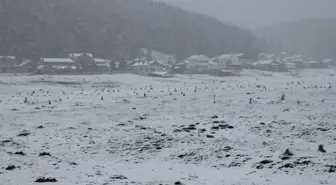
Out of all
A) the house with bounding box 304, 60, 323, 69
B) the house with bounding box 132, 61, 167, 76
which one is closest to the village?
the house with bounding box 132, 61, 167, 76

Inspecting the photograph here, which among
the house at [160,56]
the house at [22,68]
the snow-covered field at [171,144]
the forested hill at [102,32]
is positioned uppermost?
the forested hill at [102,32]

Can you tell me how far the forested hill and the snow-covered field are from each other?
83330 millimetres

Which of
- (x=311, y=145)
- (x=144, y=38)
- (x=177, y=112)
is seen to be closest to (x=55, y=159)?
(x=311, y=145)

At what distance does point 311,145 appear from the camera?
17.4 metres

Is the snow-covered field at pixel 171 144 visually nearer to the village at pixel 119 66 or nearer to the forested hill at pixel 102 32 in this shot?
the village at pixel 119 66

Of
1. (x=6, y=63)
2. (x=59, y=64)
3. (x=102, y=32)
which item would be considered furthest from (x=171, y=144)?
(x=102, y=32)

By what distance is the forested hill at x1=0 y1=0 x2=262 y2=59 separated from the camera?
116 metres

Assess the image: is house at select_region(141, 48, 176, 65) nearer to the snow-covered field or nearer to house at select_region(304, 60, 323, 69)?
house at select_region(304, 60, 323, 69)

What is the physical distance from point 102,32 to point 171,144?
122 m

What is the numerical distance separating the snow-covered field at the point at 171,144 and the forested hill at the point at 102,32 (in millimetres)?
83330

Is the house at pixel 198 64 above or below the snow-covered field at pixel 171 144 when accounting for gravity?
above

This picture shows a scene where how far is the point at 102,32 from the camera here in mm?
136750

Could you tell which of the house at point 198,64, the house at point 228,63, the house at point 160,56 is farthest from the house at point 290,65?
the house at point 160,56

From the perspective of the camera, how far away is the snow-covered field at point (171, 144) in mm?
13898
